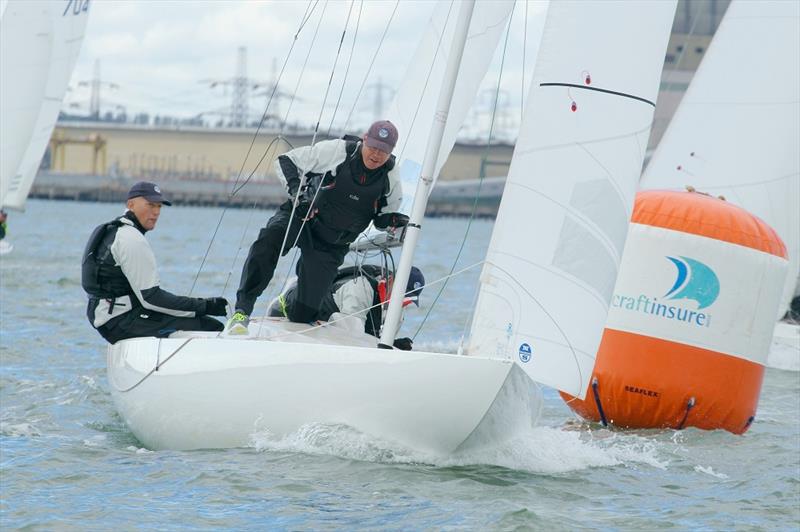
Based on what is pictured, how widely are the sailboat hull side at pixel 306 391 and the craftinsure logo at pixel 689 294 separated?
8.14 feet

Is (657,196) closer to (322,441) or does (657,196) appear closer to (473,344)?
(473,344)

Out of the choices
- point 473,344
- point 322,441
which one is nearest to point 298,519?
point 322,441

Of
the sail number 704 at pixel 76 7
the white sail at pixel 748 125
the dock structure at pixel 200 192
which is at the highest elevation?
the sail number 704 at pixel 76 7

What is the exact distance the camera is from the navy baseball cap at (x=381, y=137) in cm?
664

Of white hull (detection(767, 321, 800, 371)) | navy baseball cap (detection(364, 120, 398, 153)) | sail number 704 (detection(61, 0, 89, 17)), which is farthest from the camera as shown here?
sail number 704 (detection(61, 0, 89, 17))

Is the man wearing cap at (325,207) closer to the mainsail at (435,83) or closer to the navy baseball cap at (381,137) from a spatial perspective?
the navy baseball cap at (381,137)

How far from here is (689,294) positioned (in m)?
8.17

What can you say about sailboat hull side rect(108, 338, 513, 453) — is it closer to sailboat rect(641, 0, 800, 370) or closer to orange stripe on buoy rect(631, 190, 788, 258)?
orange stripe on buoy rect(631, 190, 788, 258)

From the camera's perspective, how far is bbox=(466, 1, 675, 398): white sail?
6348mm

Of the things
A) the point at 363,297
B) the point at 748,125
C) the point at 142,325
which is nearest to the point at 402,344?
the point at 363,297

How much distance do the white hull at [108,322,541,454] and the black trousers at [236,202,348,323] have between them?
50 centimetres

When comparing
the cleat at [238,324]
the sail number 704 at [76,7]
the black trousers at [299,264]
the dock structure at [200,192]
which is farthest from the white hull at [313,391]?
the dock structure at [200,192]

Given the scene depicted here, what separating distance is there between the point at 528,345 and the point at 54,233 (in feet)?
102

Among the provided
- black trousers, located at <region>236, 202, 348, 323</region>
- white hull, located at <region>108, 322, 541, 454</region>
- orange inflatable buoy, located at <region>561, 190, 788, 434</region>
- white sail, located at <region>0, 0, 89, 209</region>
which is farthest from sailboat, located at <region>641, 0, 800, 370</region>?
white sail, located at <region>0, 0, 89, 209</region>
